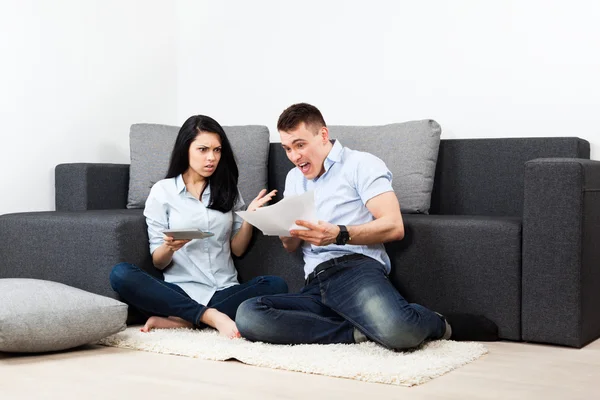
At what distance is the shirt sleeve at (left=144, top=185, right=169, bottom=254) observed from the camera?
10.9ft

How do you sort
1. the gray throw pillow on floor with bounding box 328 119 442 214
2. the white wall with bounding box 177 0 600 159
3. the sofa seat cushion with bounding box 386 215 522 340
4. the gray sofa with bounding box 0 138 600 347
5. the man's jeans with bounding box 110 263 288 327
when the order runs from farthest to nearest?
the white wall with bounding box 177 0 600 159, the gray throw pillow on floor with bounding box 328 119 442 214, the man's jeans with bounding box 110 263 288 327, the sofa seat cushion with bounding box 386 215 522 340, the gray sofa with bounding box 0 138 600 347

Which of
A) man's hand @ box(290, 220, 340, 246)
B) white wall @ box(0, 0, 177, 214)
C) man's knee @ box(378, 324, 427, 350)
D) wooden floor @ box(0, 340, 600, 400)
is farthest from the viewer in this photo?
white wall @ box(0, 0, 177, 214)

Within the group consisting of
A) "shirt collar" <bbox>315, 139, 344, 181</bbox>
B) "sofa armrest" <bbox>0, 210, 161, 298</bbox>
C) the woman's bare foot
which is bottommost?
the woman's bare foot

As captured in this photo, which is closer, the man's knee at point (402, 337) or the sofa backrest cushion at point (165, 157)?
the man's knee at point (402, 337)

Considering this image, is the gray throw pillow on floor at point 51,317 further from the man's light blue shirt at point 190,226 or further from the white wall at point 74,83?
the white wall at point 74,83

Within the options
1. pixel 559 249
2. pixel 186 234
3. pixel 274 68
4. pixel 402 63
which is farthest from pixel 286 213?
pixel 274 68

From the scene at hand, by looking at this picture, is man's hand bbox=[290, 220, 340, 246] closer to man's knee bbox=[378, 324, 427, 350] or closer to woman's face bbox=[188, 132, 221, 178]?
man's knee bbox=[378, 324, 427, 350]

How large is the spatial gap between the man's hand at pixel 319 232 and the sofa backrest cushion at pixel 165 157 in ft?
3.62

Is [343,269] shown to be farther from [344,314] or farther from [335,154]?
[335,154]

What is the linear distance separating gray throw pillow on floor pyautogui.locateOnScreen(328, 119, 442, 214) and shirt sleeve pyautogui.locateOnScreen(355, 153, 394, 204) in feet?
1.83

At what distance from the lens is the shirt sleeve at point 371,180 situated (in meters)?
2.94

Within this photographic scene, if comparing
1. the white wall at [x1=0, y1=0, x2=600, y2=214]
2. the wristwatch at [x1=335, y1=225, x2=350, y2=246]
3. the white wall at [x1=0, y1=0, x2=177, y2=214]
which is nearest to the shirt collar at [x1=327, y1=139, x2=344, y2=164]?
the wristwatch at [x1=335, y1=225, x2=350, y2=246]

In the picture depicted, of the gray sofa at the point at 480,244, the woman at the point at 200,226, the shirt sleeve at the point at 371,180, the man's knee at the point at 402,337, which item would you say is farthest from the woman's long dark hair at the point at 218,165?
the man's knee at the point at 402,337

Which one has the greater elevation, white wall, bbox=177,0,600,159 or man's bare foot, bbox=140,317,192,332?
white wall, bbox=177,0,600,159
